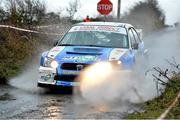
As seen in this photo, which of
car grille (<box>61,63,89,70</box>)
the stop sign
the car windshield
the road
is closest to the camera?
the road

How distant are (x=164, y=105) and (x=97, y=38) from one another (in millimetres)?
3816

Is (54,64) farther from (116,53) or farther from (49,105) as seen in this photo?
(49,105)

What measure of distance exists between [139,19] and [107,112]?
3690cm

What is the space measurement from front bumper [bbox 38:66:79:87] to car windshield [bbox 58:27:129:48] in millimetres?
1341

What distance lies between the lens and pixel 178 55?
72.6 feet

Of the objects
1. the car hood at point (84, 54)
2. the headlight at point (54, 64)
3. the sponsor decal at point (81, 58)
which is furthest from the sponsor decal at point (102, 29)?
the headlight at point (54, 64)

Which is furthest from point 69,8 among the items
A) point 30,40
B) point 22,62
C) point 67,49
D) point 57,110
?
point 57,110

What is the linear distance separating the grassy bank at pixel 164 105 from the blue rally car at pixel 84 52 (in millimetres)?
1322

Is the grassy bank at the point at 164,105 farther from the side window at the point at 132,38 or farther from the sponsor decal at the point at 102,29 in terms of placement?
the sponsor decal at the point at 102,29

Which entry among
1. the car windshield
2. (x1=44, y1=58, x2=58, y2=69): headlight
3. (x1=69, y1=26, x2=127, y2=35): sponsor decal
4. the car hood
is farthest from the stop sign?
(x1=44, y1=58, x2=58, y2=69): headlight

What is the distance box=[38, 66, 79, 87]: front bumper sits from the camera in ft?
39.6

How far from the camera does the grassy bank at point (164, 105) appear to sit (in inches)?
360

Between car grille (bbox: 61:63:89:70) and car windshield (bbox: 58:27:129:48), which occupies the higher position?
car windshield (bbox: 58:27:129:48)

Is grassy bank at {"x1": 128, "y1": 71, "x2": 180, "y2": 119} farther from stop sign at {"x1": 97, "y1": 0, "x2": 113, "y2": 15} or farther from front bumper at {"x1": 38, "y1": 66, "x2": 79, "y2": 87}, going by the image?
stop sign at {"x1": 97, "y1": 0, "x2": 113, "y2": 15}
